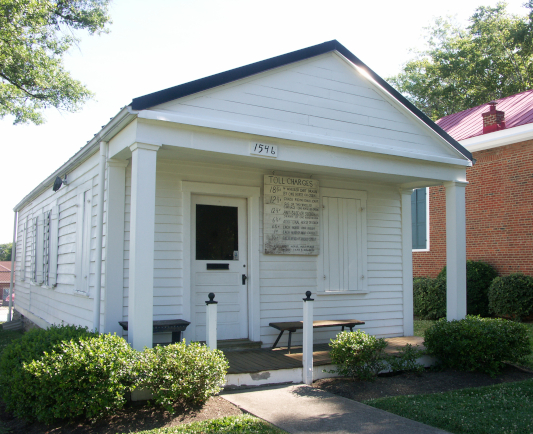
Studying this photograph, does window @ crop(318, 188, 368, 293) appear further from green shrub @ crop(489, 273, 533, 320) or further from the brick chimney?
the brick chimney

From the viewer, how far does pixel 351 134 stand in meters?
7.16

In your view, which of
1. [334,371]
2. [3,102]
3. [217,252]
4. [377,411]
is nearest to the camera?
[377,411]

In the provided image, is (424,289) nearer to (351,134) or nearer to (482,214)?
(482,214)

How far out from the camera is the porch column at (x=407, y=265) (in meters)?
8.95

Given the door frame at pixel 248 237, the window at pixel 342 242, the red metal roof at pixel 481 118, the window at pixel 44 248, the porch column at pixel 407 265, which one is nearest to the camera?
the door frame at pixel 248 237

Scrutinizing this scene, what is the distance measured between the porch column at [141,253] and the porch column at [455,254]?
479 centimetres

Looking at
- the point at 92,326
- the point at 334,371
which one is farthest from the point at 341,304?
the point at 92,326

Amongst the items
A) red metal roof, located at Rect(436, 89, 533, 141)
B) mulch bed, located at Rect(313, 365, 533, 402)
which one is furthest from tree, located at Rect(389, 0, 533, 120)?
mulch bed, located at Rect(313, 365, 533, 402)

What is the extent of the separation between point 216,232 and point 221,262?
1.50 ft

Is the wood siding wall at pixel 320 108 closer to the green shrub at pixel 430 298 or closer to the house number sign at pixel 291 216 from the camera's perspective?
the house number sign at pixel 291 216

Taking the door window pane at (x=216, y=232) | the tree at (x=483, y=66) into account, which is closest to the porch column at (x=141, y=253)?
the door window pane at (x=216, y=232)

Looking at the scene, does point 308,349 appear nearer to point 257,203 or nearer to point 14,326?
point 257,203

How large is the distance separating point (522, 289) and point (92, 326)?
32.7ft

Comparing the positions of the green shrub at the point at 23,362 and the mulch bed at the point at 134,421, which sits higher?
the green shrub at the point at 23,362
